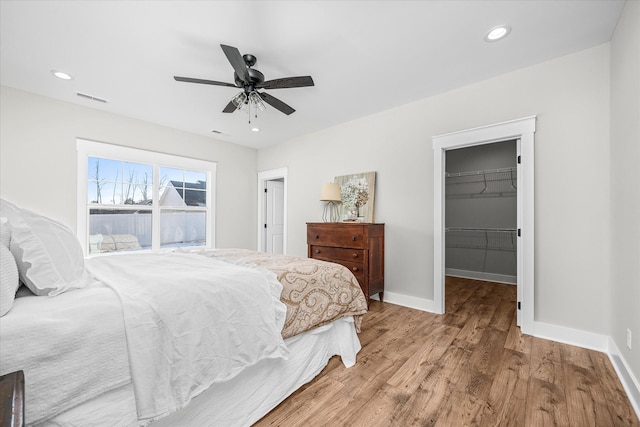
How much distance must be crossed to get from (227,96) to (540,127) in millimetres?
3366

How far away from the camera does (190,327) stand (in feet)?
4.08

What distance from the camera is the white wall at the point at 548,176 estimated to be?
2342 mm

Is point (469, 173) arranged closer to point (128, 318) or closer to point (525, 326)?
point (525, 326)

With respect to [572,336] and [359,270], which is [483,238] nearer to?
[572,336]

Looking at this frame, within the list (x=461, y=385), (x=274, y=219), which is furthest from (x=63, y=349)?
(x=274, y=219)

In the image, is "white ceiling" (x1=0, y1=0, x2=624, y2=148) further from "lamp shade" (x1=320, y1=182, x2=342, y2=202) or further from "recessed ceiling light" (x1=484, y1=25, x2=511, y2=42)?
"lamp shade" (x1=320, y1=182, x2=342, y2=202)

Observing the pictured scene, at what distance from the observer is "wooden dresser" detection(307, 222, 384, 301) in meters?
3.38

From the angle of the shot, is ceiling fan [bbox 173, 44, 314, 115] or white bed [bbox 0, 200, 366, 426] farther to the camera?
ceiling fan [bbox 173, 44, 314, 115]

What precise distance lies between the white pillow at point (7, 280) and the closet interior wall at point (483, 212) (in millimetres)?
5552

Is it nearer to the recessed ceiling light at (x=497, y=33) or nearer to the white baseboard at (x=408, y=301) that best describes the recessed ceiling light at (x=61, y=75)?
the recessed ceiling light at (x=497, y=33)

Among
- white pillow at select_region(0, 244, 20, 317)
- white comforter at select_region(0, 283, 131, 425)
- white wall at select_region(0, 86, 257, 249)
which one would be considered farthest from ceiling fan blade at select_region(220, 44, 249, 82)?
white wall at select_region(0, 86, 257, 249)

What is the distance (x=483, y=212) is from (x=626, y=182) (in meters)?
3.19

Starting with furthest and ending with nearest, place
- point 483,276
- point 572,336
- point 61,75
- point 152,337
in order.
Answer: point 483,276 → point 61,75 → point 572,336 → point 152,337

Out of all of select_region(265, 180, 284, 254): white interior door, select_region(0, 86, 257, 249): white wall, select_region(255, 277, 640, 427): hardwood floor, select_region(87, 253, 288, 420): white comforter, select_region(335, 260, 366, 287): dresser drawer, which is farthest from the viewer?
select_region(265, 180, 284, 254): white interior door
